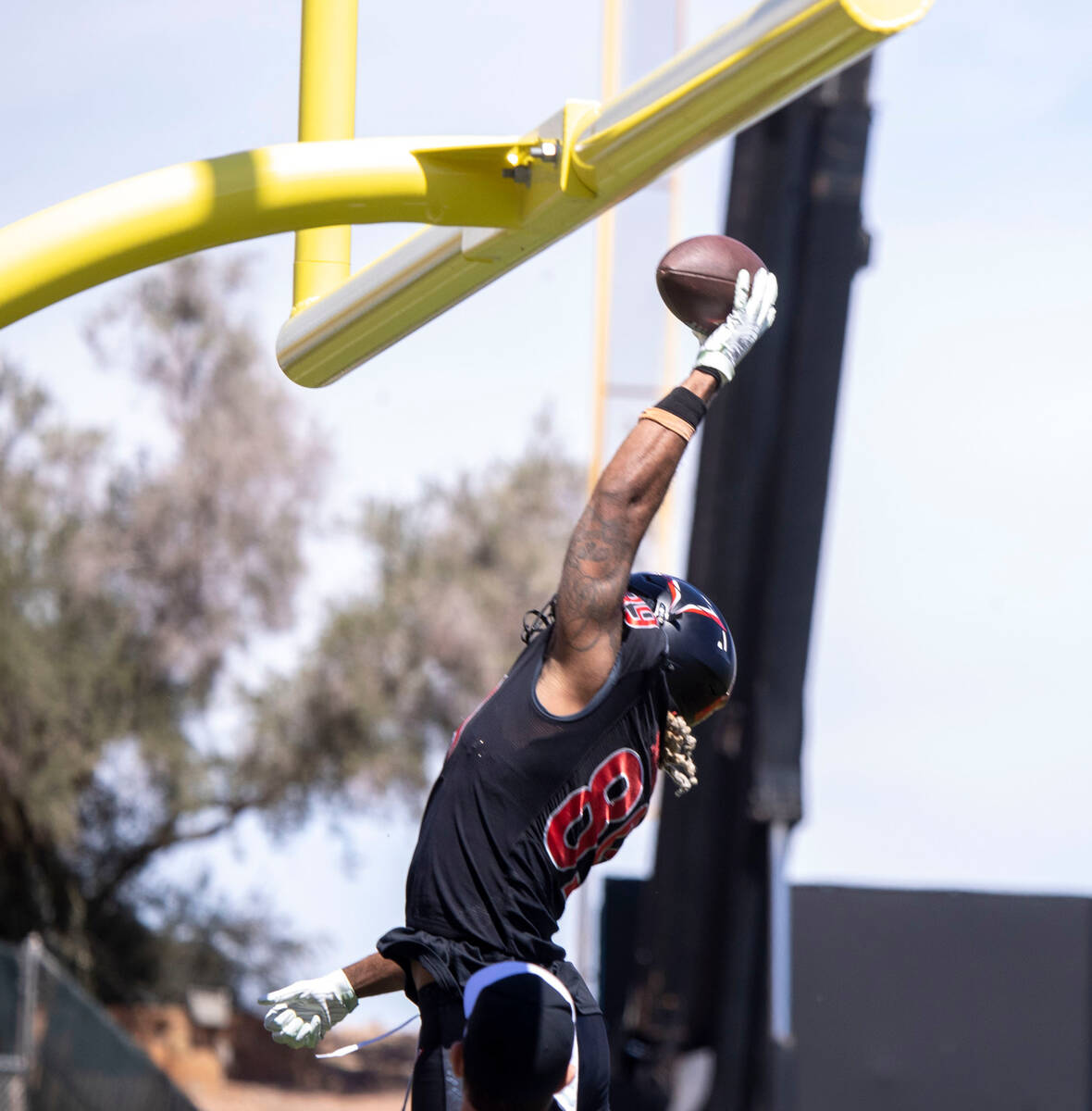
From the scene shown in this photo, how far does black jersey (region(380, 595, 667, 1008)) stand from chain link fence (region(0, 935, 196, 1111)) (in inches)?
223

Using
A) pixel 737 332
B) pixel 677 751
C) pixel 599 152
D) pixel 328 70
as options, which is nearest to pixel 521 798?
pixel 677 751

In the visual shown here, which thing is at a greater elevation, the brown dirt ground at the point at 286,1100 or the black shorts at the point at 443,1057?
the black shorts at the point at 443,1057

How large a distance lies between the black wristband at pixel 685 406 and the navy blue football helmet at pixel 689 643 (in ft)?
1.29

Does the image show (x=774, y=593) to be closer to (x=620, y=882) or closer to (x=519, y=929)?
(x=620, y=882)

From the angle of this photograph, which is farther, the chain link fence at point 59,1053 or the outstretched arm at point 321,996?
the chain link fence at point 59,1053

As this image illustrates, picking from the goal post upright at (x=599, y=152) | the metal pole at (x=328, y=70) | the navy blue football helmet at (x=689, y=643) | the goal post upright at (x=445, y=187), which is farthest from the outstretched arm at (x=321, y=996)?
the metal pole at (x=328, y=70)

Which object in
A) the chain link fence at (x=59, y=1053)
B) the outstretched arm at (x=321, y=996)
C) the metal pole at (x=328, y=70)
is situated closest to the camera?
the metal pole at (x=328, y=70)

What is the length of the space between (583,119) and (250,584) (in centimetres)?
1536

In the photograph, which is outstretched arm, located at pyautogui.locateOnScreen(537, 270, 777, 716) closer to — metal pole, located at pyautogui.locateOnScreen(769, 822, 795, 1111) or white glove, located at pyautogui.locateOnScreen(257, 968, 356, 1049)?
white glove, located at pyautogui.locateOnScreen(257, 968, 356, 1049)

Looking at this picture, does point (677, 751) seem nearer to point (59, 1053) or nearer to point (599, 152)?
point (599, 152)

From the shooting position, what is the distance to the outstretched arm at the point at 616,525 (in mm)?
2553

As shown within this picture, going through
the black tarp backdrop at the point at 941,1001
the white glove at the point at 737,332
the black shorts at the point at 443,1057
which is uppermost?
the white glove at the point at 737,332

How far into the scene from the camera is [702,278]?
2639mm

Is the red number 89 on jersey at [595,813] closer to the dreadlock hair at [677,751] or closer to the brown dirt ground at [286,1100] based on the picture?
the dreadlock hair at [677,751]
